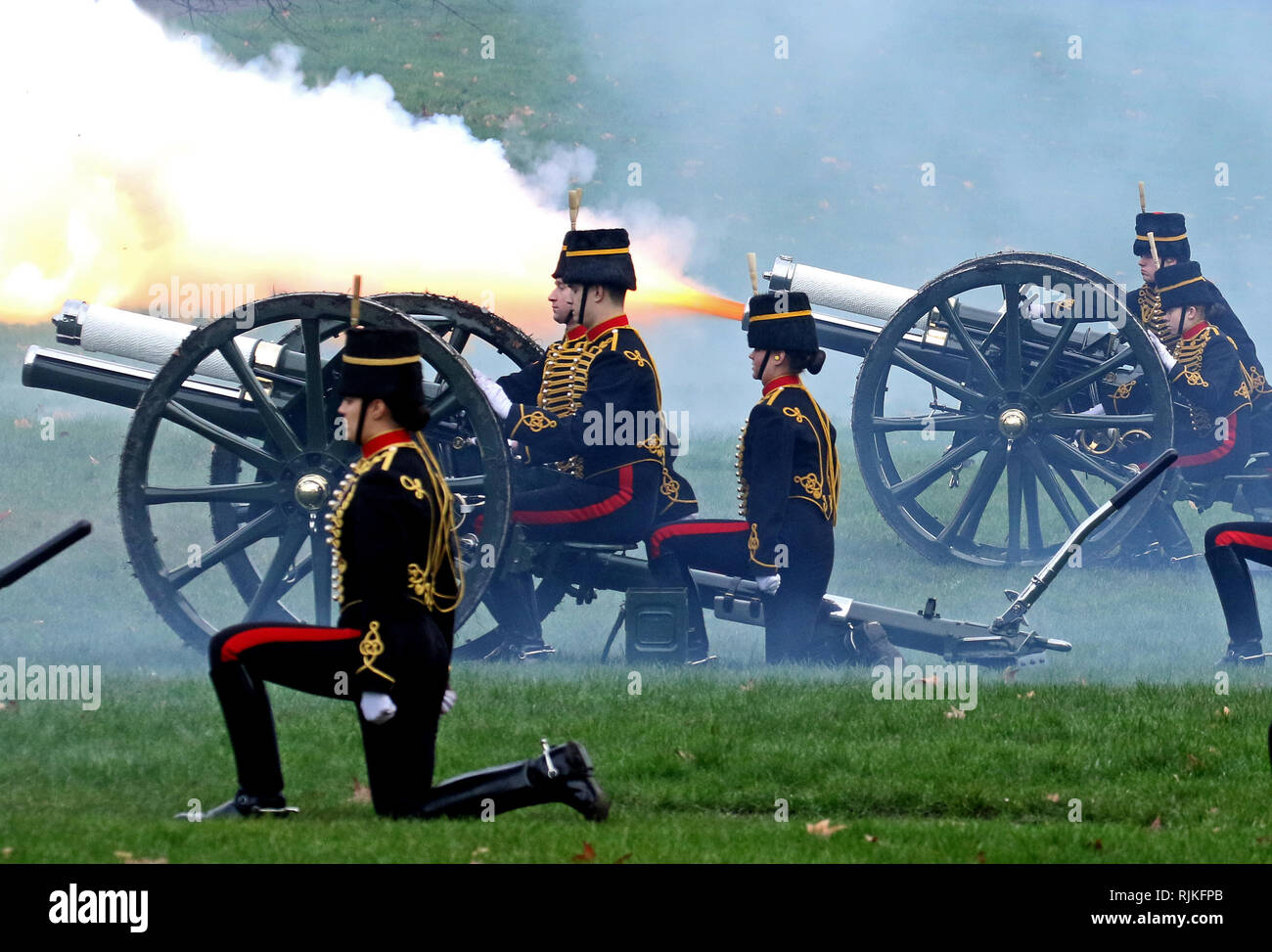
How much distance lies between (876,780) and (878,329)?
19.0ft

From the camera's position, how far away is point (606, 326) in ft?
29.9

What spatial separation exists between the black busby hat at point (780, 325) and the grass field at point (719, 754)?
1.53 meters

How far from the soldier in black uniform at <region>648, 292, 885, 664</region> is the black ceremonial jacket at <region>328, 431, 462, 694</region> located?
348 centimetres

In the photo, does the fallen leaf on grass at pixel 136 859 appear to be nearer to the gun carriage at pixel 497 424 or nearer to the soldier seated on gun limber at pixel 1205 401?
the gun carriage at pixel 497 424

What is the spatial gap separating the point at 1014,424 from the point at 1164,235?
2174 mm

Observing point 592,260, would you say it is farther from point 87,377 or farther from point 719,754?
point 719,754

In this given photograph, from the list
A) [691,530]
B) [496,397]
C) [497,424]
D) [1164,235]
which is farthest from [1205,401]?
[497,424]

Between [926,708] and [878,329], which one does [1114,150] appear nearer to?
[878,329]

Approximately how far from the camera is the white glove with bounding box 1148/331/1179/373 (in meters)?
11.5

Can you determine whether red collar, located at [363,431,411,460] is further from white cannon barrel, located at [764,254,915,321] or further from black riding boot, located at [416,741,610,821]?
white cannon barrel, located at [764,254,915,321]

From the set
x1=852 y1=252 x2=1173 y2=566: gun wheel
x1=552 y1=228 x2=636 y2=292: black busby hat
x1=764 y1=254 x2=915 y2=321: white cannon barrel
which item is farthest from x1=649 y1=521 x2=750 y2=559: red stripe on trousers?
x1=764 y1=254 x2=915 y2=321: white cannon barrel

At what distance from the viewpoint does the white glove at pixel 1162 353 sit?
11.5 metres
